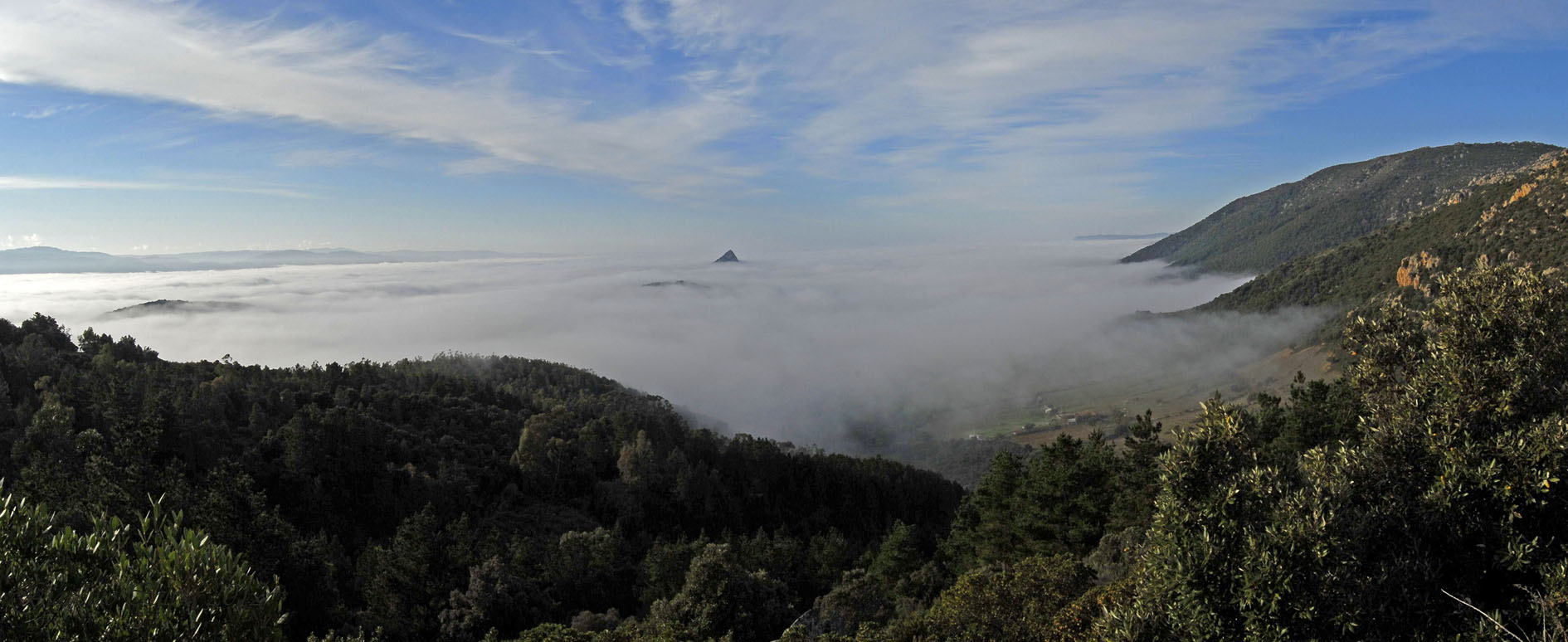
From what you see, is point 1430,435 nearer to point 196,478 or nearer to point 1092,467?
point 1092,467

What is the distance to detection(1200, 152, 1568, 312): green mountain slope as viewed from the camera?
90750mm

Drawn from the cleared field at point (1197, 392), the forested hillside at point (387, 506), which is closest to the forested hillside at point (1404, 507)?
the forested hillside at point (387, 506)

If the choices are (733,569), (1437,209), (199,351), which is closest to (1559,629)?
(733,569)

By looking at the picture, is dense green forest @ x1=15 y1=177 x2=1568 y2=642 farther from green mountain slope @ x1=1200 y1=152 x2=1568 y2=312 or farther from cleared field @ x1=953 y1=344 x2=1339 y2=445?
cleared field @ x1=953 y1=344 x2=1339 y2=445

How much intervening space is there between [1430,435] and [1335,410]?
33.2 metres

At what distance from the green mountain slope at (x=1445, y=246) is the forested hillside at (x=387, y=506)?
6146 cm

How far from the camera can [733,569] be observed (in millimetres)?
36531

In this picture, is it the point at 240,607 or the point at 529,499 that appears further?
the point at 529,499

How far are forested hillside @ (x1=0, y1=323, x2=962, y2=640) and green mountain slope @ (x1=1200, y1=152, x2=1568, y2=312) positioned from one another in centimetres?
6146

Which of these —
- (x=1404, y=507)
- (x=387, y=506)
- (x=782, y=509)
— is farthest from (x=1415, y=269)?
(x=387, y=506)

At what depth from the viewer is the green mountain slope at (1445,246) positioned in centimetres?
9075

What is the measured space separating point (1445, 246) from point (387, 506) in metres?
152

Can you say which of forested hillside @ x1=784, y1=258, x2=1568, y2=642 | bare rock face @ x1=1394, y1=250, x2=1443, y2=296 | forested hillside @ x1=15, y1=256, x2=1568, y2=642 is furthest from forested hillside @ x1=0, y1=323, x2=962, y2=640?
bare rock face @ x1=1394, y1=250, x2=1443, y2=296

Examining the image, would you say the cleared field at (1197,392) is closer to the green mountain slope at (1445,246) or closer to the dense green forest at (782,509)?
the green mountain slope at (1445,246)
